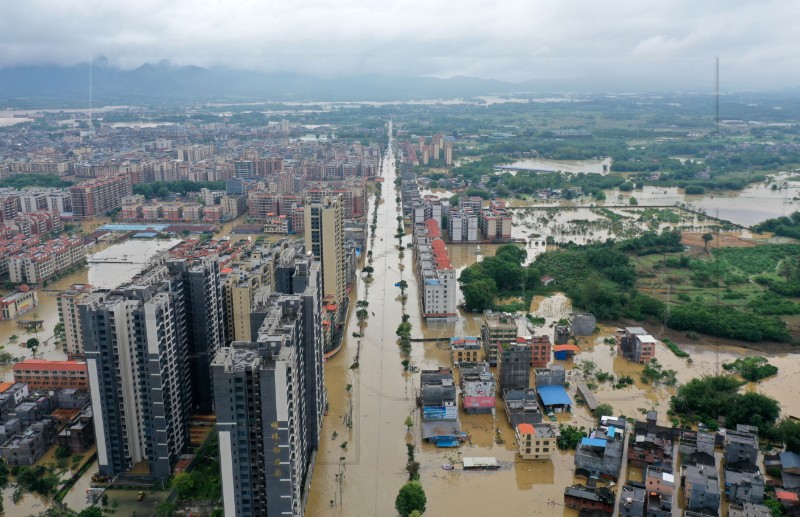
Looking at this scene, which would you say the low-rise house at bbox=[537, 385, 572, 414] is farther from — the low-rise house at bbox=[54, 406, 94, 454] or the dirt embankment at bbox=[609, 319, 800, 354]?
the low-rise house at bbox=[54, 406, 94, 454]

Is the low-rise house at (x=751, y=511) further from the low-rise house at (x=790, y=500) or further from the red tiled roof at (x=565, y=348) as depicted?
the red tiled roof at (x=565, y=348)

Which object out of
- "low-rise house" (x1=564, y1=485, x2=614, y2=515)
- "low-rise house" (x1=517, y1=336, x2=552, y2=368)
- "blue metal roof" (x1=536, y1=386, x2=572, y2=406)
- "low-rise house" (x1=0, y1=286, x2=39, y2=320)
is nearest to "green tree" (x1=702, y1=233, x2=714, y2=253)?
"low-rise house" (x1=517, y1=336, x2=552, y2=368)

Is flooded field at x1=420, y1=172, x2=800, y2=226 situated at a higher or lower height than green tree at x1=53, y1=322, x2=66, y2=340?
higher

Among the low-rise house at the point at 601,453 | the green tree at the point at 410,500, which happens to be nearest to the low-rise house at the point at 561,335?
the low-rise house at the point at 601,453

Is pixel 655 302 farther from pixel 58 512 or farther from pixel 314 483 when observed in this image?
pixel 58 512

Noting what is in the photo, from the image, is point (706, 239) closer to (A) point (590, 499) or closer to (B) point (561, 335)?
(B) point (561, 335)
